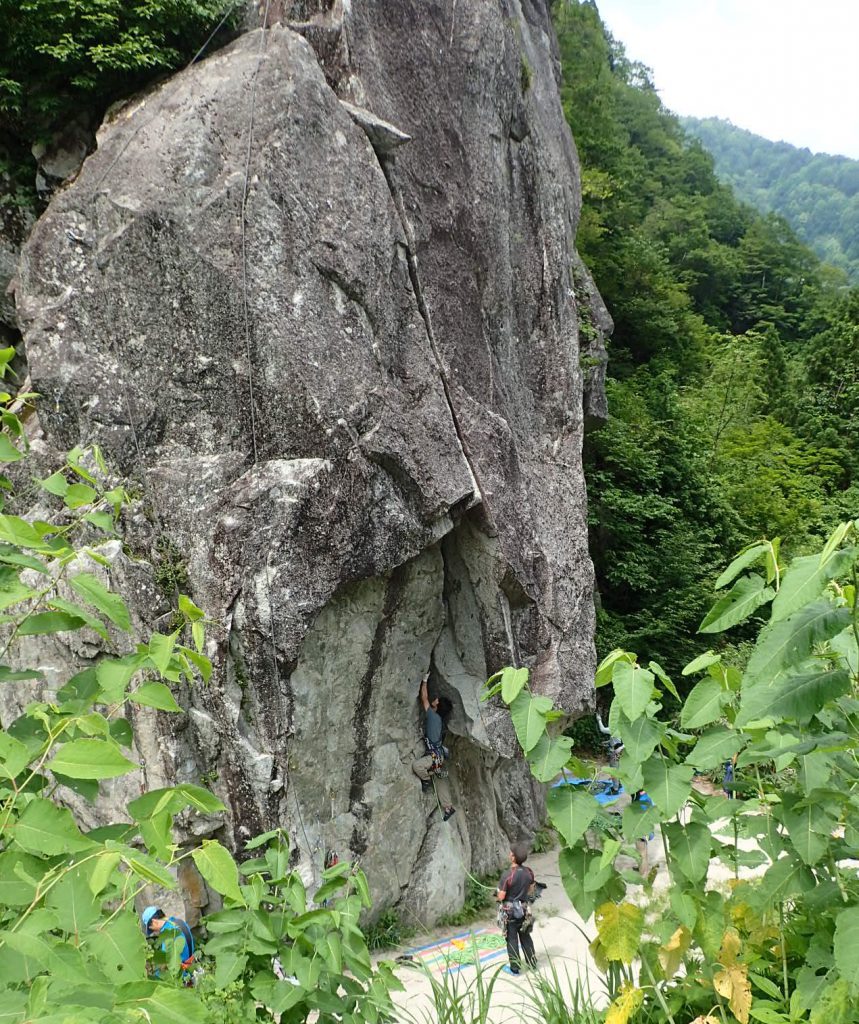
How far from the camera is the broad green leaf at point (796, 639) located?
1.62 meters

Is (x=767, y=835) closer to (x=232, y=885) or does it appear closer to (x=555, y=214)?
(x=232, y=885)

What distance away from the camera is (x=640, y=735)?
1910 mm

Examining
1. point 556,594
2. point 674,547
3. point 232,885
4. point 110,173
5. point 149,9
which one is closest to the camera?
point 232,885

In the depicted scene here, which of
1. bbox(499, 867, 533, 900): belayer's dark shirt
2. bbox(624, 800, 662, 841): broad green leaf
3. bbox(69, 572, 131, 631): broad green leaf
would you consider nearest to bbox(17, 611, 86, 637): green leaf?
bbox(69, 572, 131, 631): broad green leaf

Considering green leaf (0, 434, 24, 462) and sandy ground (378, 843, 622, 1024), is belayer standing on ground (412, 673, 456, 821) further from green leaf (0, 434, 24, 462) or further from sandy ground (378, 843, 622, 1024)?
green leaf (0, 434, 24, 462)

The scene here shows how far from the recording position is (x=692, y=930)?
195 cm

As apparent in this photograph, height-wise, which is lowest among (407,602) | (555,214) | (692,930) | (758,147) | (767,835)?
(407,602)

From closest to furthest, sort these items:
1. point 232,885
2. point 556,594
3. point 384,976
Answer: point 232,885, point 384,976, point 556,594

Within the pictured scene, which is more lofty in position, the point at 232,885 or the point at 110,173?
the point at 110,173

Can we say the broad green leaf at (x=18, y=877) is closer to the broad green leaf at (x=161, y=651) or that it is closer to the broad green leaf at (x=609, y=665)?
the broad green leaf at (x=161, y=651)

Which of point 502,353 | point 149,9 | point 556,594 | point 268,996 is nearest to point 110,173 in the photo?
point 149,9

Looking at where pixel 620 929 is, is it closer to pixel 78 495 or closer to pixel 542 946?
pixel 78 495

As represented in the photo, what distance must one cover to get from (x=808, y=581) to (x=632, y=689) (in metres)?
0.52

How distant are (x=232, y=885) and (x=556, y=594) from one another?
8109 millimetres
